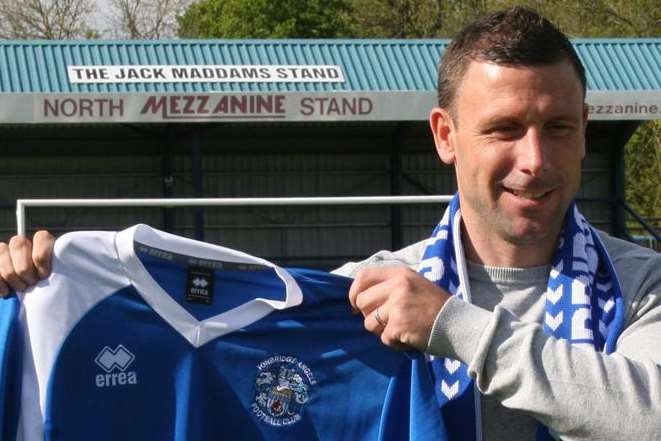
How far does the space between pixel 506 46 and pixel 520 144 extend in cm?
24

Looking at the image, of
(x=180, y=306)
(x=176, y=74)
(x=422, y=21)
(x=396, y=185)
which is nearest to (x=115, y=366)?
(x=180, y=306)

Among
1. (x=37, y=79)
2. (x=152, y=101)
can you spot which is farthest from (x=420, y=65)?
(x=37, y=79)

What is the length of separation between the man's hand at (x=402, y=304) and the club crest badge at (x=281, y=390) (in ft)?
1.74

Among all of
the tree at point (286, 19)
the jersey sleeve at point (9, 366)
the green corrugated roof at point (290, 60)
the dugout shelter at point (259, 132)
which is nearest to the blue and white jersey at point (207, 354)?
the jersey sleeve at point (9, 366)

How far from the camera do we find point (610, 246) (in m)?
3.10

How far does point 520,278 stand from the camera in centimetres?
300

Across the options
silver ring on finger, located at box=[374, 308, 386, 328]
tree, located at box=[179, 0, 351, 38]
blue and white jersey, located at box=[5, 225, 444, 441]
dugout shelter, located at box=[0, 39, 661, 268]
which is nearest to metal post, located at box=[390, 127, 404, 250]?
dugout shelter, located at box=[0, 39, 661, 268]

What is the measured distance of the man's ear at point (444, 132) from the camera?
3025 millimetres

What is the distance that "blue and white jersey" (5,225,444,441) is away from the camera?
10.5ft

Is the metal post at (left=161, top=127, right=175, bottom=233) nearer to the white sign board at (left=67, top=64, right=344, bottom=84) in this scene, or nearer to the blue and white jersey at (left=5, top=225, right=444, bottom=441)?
the white sign board at (left=67, top=64, right=344, bottom=84)

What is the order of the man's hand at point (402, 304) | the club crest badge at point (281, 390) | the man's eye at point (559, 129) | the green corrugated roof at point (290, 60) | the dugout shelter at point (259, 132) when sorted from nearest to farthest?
the man's hand at point (402, 304) < the man's eye at point (559, 129) < the club crest badge at point (281, 390) < the dugout shelter at point (259, 132) < the green corrugated roof at point (290, 60)

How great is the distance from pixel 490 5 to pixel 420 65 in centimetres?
1644

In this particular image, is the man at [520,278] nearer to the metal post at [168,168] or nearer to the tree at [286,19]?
the metal post at [168,168]

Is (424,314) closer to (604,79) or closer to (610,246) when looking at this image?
(610,246)
